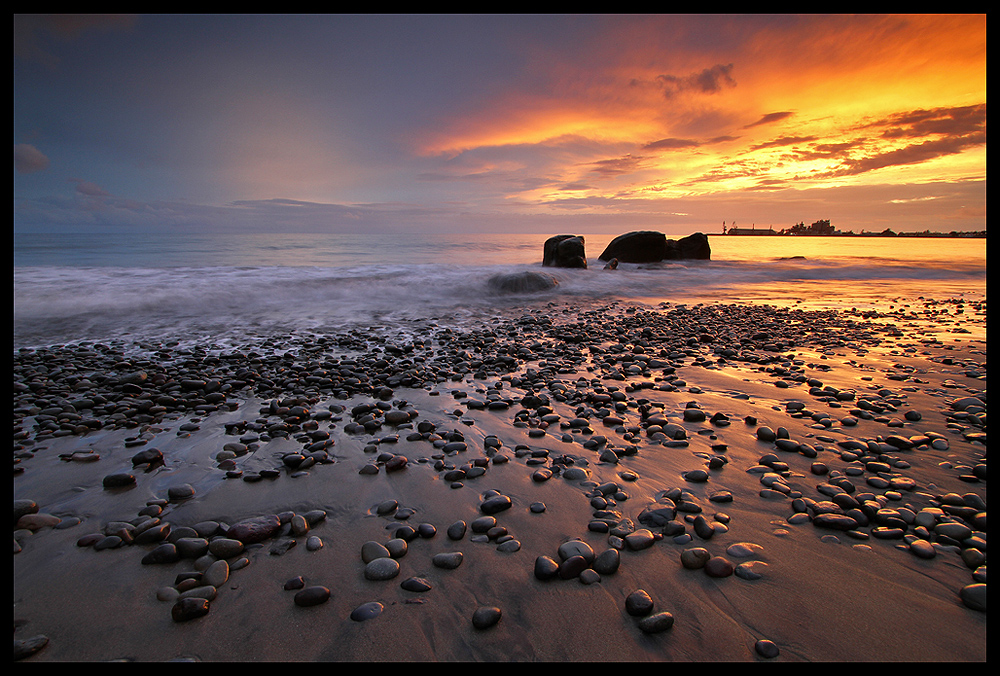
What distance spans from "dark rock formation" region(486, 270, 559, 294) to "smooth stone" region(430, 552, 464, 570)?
12521 mm

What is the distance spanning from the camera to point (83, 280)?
1451cm

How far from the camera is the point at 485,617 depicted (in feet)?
6.16

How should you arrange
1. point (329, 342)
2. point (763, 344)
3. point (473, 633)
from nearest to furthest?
point (473, 633) < point (763, 344) < point (329, 342)

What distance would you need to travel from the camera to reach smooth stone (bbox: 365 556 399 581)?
2.17 meters

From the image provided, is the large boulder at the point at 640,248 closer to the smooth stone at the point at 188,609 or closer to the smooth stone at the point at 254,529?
the smooth stone at the point at 254,529

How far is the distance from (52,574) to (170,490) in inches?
29.5

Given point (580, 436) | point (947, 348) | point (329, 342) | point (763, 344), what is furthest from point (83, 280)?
point (947, 348)

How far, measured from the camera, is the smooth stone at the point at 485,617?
73.6 inches

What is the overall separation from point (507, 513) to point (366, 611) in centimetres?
105

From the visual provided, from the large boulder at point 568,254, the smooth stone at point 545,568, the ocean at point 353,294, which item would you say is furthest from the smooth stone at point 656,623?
the large boulder at point 568,254

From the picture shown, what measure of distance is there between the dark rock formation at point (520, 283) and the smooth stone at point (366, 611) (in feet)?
42.2
